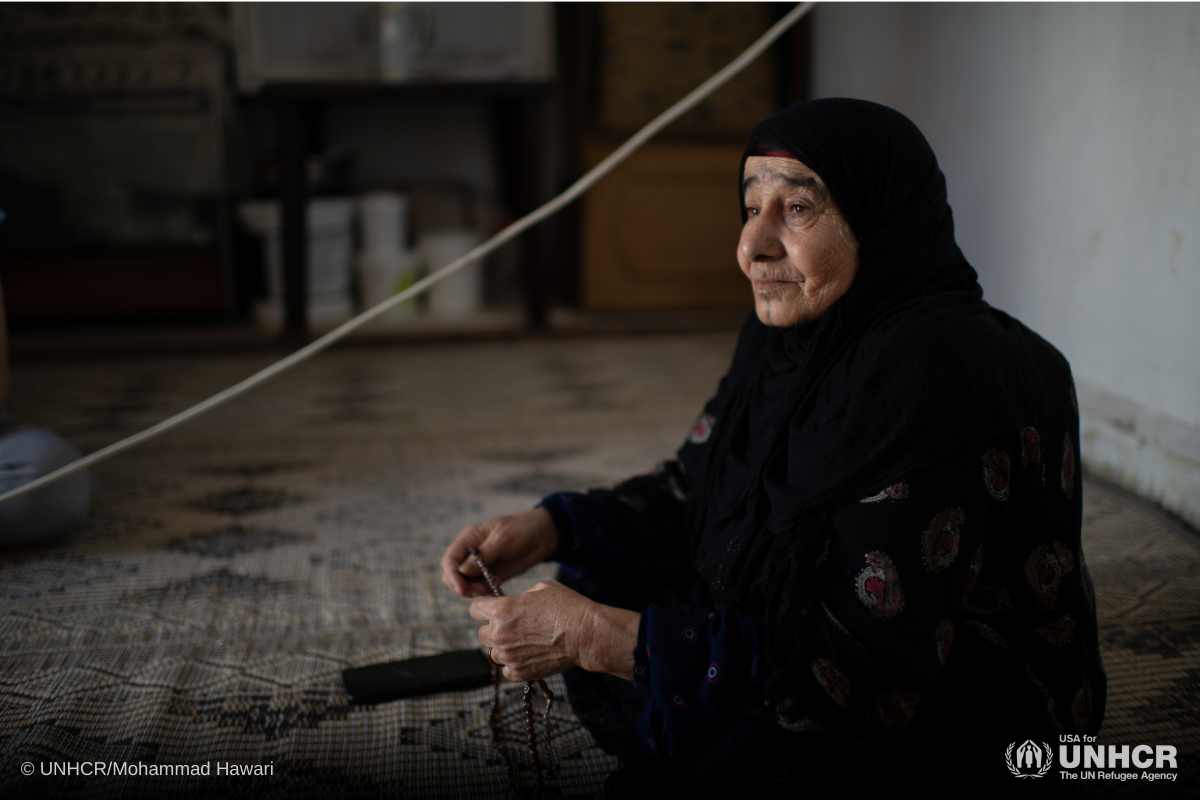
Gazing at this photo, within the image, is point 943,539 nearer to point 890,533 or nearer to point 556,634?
point 890,533

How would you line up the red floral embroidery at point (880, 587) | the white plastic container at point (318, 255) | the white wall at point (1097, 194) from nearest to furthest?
the red floral embroidery at point (880, 587) → the white wall at point (1097, 194) → the white plastic container at point (318, 255)

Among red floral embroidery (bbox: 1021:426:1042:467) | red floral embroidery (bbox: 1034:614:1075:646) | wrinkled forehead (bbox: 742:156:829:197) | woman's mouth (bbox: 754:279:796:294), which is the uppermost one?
wrinkled forehead (bbox: 742:156:829:197)

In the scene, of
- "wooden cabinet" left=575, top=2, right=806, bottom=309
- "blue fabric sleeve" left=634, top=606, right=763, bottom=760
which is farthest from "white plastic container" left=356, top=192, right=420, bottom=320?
"blue fabric sleeve" left=634, top=606, right=763, bottom=760

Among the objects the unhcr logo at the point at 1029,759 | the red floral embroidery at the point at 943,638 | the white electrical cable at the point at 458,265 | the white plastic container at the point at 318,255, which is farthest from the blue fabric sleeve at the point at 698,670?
the white plastic container at the point at 318,255

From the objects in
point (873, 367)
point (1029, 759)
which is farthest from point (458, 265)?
point (1029, 759)

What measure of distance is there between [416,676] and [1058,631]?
0.71 metres

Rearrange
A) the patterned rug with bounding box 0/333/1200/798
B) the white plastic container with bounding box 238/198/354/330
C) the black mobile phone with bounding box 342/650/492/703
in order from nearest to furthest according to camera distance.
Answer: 1. the patterned rug with bounding box 0/333/1200/798
2. the black mobile phone with bounding box 342/650/492/703
3. the white plastic container with bounding box 238/198/354/330

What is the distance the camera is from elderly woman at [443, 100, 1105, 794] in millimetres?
696

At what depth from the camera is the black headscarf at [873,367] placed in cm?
70

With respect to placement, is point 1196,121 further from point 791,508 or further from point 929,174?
point 791,508

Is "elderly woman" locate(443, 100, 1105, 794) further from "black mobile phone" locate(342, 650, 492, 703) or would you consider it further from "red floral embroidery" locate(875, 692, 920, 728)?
"black mobile phone" locate(342, 650, 492, 703)

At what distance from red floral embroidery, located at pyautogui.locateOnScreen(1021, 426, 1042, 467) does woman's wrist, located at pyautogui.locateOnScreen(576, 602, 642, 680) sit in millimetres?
350

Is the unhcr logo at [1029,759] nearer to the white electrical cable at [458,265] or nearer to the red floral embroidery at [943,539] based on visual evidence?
the red floral embroidery at [943,539]

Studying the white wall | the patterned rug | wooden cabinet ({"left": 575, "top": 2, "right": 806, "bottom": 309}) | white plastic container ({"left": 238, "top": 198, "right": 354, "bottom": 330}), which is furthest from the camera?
wooden cabinet ({"left": 575, "top": 2, "right": 806, "bottom": 309})
